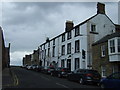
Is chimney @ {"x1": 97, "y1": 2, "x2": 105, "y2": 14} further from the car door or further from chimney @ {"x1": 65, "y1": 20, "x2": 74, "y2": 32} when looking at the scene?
the car door

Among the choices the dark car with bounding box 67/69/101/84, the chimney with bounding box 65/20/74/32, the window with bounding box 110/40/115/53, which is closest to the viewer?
the dark car with bounding box 67/69/101/84

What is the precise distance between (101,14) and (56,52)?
1559 cm

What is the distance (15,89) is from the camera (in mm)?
15133

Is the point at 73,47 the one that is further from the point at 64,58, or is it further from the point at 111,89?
the point at 111,89

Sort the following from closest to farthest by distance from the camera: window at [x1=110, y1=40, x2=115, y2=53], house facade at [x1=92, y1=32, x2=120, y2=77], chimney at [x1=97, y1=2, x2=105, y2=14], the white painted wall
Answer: house facade at [x1=92, y1=32, x2=120, y2=77] < window at [x1=110, y1=40, x2=115, y2=53] < the white painted wall < chimney at [x1=97, y1=2, x2=105, y2=14]

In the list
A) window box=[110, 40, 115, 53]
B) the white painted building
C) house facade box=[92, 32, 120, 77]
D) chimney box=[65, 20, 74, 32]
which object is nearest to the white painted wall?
the white painted building

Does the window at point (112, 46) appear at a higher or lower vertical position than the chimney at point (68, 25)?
lower

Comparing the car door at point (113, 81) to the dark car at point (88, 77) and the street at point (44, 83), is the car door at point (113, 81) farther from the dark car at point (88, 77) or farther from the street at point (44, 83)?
the dark car at point (88, 77)

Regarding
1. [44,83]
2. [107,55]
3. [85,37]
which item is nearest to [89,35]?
[85,37]

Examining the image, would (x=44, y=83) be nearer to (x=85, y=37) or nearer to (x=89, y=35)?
(x=85, y=37)

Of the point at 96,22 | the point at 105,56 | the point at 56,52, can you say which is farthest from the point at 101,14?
the point at 56,52

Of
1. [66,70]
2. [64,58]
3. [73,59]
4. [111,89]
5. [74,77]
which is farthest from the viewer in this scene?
[64,58]

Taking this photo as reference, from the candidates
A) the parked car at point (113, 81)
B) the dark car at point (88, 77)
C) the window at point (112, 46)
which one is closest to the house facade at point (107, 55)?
the window at point (112, 46)

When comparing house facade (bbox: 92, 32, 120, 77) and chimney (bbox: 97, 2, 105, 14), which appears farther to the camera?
chimney (bbox: 97, 2, 105, 14)
